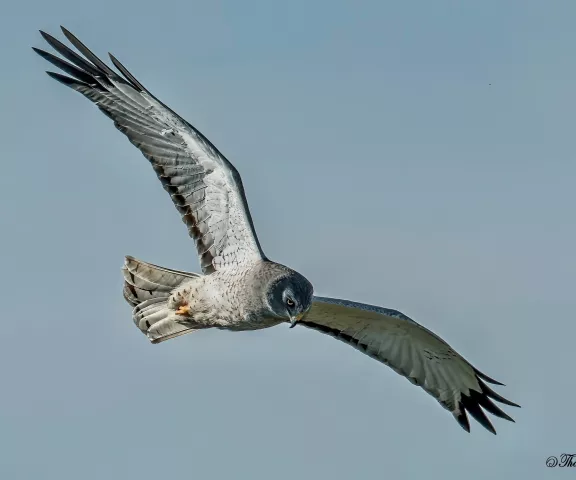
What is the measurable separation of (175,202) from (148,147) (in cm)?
76

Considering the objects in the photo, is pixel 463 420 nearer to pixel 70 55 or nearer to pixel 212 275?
pixel 212 275

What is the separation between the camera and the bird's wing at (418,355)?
16984 mm

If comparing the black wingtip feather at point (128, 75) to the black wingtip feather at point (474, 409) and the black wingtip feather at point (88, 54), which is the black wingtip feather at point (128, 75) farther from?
the black wingtip feather at point (474, 409)

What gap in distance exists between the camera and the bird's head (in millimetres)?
14273

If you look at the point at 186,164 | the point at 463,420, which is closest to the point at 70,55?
the point at 186,164

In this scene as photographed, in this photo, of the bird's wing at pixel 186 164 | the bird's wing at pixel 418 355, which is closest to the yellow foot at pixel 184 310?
the bird's wing at pixel 186 164

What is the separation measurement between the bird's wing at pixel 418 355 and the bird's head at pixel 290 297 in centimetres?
231

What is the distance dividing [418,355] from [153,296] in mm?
3606

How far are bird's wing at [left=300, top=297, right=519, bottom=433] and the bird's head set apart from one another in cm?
231

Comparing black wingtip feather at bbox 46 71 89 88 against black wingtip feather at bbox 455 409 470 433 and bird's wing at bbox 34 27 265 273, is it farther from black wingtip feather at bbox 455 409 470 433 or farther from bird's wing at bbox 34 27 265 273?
black wingtip feather at bbox 455 409 470 433

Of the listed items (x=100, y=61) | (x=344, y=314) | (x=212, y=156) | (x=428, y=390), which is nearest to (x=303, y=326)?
(x=344, y=314)

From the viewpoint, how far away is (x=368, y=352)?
17.3 m

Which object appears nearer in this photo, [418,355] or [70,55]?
[70,55]

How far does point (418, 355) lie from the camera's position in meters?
17.3
